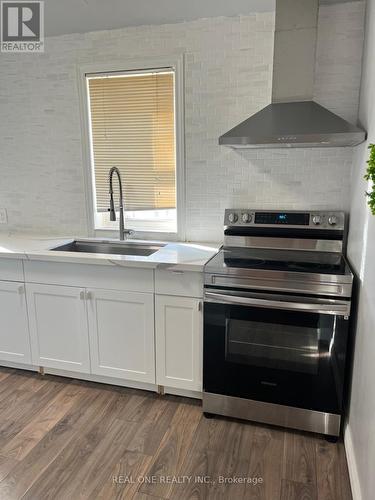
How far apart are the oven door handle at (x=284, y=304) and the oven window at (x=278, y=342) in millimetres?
48

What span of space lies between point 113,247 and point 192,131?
1021mm

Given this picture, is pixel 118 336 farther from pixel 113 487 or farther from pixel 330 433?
pixel 330 433

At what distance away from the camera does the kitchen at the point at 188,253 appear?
1.81 m

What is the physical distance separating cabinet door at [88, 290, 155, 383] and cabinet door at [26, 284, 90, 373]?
7 cm

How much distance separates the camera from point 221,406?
2.11 meters

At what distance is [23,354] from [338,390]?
2.01 meters

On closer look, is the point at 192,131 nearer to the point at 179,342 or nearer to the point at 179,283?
the point at 179,283

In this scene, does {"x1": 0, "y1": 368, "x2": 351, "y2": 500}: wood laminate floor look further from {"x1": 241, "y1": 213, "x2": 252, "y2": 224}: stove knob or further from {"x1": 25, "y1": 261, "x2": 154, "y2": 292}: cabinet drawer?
{"x1": 241, "y1": 213, "x2": 252, "y2": 224}: stove knob

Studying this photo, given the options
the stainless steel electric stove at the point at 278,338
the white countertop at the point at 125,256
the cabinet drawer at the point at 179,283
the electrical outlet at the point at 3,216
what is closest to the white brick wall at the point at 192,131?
the electrical outlet at the point at 3,216

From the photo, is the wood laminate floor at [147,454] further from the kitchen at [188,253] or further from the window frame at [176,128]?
the window frame at [176,128]

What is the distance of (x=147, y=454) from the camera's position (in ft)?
6.13

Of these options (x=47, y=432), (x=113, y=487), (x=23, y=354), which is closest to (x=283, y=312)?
(x=113, y=487)

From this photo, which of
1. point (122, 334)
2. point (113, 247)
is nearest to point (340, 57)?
point (113, 247)

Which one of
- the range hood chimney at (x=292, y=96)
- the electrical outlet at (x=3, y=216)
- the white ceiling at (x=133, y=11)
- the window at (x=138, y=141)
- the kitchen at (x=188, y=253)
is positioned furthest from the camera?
Result: the electrical outlet at (x=3, y=216)
